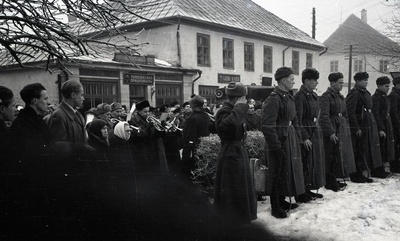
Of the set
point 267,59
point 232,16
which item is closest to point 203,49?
point 232,16

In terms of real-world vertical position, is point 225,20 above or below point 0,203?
above

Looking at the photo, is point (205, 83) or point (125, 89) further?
point (205, 83)

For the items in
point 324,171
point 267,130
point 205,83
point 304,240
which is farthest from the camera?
point 205,83

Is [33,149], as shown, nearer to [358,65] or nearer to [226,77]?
[226,77]

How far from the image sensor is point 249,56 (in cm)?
2461

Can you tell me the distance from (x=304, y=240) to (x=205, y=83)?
17674mm

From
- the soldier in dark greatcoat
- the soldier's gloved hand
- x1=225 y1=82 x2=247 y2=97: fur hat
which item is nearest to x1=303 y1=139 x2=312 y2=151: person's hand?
the soldier in dark greatcoat

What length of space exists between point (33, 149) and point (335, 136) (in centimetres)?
486

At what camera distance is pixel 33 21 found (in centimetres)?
377

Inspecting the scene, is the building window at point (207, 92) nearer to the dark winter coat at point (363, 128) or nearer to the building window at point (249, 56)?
the building window at point (249, 56)

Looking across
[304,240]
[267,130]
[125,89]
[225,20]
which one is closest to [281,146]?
[267,130]

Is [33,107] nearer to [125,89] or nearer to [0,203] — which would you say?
[0,203]

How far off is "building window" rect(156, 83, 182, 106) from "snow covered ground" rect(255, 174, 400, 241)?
1360cm

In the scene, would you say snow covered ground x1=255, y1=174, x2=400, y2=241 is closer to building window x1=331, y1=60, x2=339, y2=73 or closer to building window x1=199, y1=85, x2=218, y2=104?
building window x1=199, y1=85, x2=218, y2=104
